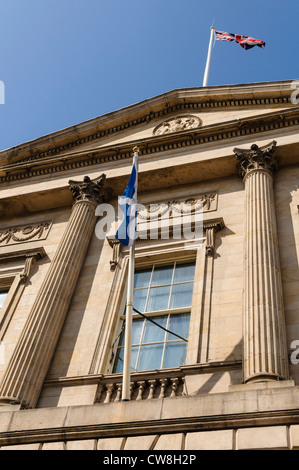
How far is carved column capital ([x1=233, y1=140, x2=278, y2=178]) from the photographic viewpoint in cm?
1463

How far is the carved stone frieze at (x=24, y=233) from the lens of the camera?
1638 cm

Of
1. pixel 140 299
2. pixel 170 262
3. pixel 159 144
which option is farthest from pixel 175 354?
pixel 159 144

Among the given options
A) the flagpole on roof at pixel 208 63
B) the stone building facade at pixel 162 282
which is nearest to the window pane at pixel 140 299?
the stone building facade at pixel 162 282

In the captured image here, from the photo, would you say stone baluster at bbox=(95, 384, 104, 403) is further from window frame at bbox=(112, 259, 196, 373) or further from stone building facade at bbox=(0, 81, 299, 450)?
window frame at bbox=(112, 259, 196, 373)

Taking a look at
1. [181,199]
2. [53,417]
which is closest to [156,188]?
[181,199]

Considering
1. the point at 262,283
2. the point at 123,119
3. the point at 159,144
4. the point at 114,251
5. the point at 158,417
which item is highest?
the point at 123,119

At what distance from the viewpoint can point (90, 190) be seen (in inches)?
644

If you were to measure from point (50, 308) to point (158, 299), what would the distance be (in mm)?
2595

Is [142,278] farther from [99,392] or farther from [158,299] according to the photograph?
[99,392]

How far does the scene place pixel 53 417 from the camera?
8.80m

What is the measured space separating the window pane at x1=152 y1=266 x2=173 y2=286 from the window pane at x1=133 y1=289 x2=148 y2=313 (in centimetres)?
35

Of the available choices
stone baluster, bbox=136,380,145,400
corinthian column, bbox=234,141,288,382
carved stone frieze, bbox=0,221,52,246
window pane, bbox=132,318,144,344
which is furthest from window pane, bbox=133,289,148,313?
carved stone frieze, bbox=0,221,52,246
